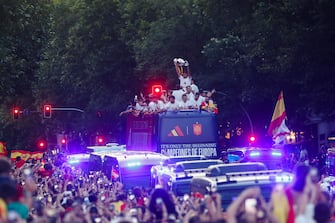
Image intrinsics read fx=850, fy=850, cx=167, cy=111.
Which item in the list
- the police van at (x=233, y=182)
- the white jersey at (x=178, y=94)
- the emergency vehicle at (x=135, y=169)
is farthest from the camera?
the white jersey at (x=178, y=94)

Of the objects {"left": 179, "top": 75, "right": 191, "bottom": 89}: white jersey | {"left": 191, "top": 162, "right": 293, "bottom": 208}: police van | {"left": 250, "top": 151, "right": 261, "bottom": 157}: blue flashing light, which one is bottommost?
{"left": 191, "top": 162, "right": 293, "bottom": 208}: police van

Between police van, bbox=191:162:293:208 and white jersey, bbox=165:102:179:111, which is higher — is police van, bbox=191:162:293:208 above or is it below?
below

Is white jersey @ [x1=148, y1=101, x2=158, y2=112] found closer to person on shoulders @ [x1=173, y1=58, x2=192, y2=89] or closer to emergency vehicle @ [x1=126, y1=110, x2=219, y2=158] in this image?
emergency vehicle @ [x1=126, y1=110, x2=219, y2=158]

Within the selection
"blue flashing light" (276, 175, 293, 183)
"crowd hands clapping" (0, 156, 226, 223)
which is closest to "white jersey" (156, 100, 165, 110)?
"crowd hands clapping" (0, 156, 226, 223)

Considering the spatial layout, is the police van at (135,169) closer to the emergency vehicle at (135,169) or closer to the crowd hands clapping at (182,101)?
the emergency vehicle at (135,169)

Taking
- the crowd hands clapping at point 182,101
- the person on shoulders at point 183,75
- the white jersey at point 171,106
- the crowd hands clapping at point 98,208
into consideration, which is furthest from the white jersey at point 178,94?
the crowd hands clapping at point 98,208

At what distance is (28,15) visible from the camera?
30.3 meters

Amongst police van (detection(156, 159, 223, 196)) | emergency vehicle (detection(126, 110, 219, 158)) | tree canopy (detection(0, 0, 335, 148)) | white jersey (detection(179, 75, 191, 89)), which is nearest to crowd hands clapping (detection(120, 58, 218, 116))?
white jersey (detection(179, 75, 191, 89))

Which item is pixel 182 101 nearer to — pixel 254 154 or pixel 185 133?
pixel 185 133

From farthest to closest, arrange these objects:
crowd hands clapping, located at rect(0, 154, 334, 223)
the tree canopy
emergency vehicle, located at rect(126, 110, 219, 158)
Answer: the tree canopy, emergency vehicle, located at rect(126, 110, 219, 158), crowd hands clapping, located at rect(0, 154, 334, 223)

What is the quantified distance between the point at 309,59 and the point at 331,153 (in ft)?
19.5

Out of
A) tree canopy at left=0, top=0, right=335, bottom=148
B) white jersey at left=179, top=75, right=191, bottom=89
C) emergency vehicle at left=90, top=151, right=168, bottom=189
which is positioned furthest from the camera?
tree canopy at left=0, top=0, right=335, bottom=148

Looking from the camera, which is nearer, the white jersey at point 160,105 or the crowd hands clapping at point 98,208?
the crowd hands clapping at point 98,208

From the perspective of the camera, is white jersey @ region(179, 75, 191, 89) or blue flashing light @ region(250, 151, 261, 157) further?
white jersey @ region(179, 75, 191, 89)
